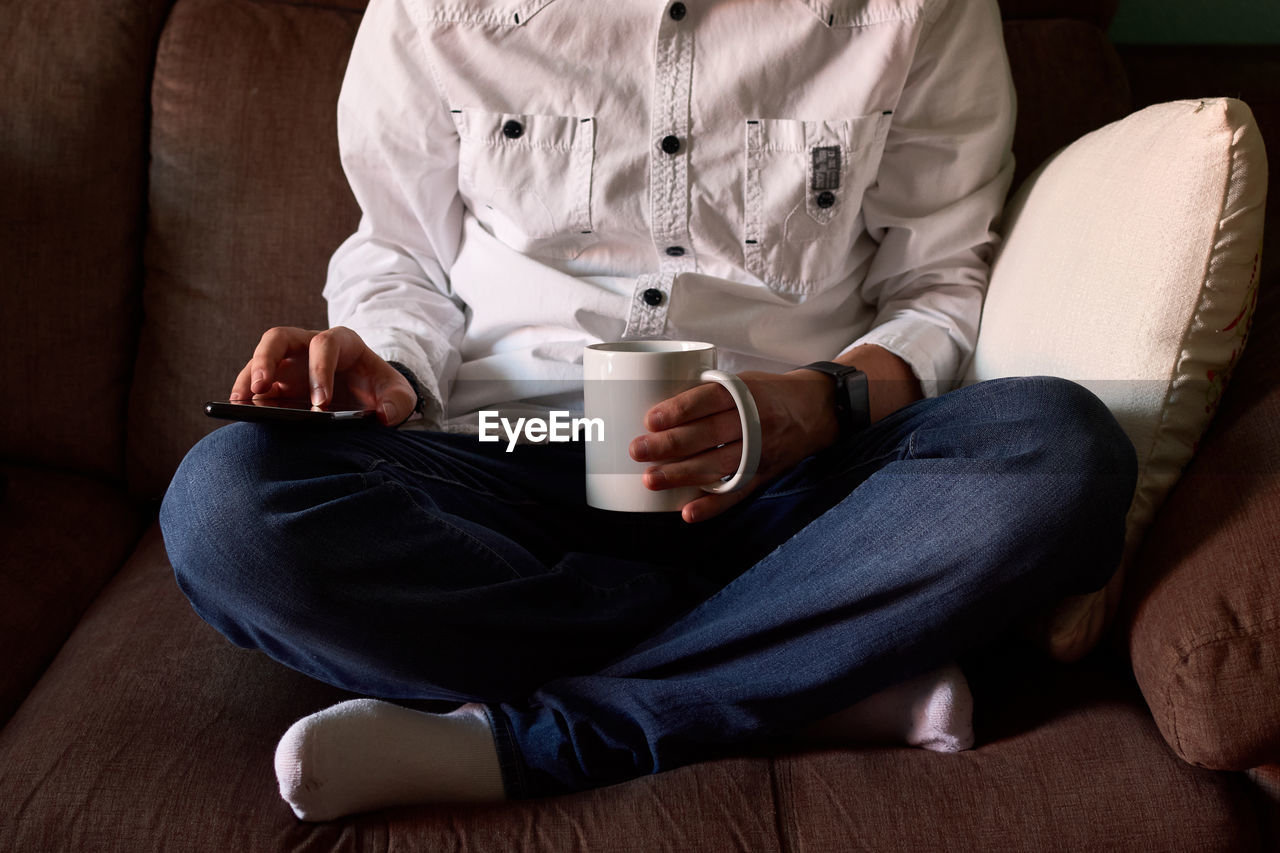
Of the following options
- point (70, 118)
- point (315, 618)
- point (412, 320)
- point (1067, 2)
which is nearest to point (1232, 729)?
point (315, 618)

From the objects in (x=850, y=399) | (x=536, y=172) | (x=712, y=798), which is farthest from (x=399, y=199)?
(x=712, y=798)

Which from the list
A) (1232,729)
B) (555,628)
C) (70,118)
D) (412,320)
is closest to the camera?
(1232,729)

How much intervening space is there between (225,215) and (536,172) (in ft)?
1.39

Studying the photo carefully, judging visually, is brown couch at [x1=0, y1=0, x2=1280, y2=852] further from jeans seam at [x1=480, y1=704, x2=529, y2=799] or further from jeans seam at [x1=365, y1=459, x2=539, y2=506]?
jeans seam at [x1=365, y1=459, x2=539, y2=506]

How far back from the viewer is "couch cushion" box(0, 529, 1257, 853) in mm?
634

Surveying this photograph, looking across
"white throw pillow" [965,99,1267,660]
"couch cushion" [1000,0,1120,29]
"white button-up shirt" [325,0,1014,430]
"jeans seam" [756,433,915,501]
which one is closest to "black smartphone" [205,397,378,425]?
"white button-up shirt" [325,0,1014,430]

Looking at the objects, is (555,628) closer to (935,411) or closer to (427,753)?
(427,753)

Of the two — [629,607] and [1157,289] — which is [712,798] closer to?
[629,607]

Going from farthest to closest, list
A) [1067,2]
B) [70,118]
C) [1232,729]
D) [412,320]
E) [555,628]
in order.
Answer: [1067,2] → [70,118] → [412,320] → [555,628] → [1232,729]

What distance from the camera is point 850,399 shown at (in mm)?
838

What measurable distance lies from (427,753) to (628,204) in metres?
0.54

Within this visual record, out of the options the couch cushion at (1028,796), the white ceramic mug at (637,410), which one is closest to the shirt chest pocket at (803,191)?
the white ceramic mug at (637,410)

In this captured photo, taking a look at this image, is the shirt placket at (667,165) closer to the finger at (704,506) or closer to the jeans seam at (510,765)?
the finger at (704,506)

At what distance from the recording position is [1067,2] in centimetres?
124
